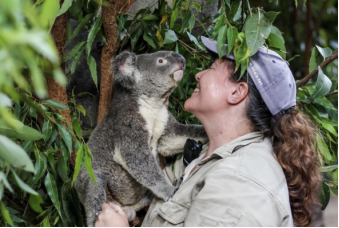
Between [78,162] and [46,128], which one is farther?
[46,128]

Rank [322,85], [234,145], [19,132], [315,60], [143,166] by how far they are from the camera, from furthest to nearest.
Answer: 1. [315,60]
2. [322,85]
3. [143,166]
4. [234,145]
5. [19,132]

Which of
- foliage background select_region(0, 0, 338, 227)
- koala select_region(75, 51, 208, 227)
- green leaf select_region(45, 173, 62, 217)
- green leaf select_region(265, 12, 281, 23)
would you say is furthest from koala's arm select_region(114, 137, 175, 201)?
green leaf select_region(265, 12, 281, 23)

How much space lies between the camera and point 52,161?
87.7 inches

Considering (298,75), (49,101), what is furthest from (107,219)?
(298,75)

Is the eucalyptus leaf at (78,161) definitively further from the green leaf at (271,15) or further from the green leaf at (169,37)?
the green leaf at (271,15)

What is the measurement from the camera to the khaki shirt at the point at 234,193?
1714 millimetres

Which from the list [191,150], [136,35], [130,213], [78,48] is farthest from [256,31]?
[130,213]

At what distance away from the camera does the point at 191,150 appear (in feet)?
7.58

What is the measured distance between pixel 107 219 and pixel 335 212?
4.78 meters

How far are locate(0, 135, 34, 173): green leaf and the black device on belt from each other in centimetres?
122

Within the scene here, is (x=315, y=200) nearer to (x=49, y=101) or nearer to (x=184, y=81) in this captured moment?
(x=184, y=81)

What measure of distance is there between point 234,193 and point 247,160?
0.19 meters

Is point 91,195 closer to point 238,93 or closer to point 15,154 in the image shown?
point 238,93

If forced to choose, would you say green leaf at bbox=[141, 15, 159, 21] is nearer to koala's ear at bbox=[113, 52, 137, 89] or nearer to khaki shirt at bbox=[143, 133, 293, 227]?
koala's ear at bbox=[113, 52, 137, 89]
